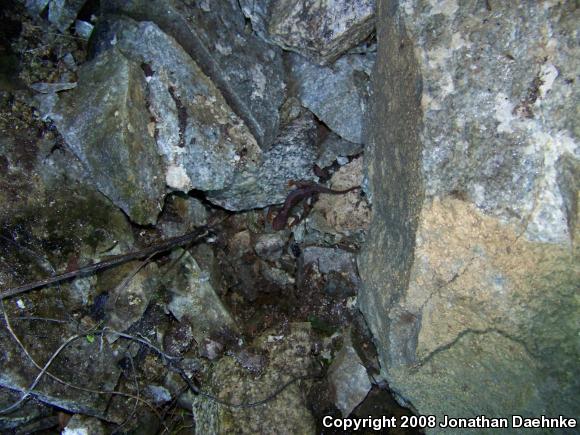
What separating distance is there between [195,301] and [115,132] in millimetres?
1195

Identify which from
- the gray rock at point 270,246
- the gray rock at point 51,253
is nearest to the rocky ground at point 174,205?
the gray rock at point 51,253

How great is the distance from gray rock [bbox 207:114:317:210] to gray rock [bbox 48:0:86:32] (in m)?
1.38

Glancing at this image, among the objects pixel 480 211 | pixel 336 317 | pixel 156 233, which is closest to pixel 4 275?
pixel 156 233

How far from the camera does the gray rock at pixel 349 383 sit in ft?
8.97

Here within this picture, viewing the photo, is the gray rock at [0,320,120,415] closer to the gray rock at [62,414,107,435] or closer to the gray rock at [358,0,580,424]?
the gray rock at [62,414,107,435]

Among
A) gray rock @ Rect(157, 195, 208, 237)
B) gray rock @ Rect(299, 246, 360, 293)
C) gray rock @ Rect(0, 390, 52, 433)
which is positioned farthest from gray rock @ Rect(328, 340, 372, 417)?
gray rock @ Rect(0, 390, 52, 433)

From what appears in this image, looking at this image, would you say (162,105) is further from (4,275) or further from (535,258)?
(535,258)

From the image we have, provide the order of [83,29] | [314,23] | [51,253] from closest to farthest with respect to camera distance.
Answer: [51,253] < [314,23] < [83,29]

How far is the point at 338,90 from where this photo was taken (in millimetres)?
2955

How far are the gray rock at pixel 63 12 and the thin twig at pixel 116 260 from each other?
4.89 ft

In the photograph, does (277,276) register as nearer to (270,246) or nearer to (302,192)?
(270,246)

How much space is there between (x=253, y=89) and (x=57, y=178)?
4.32ft

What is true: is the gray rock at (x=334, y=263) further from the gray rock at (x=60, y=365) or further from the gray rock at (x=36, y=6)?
the gray rock at (x=36, y=6)

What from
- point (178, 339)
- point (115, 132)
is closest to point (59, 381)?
point (178, 339)
